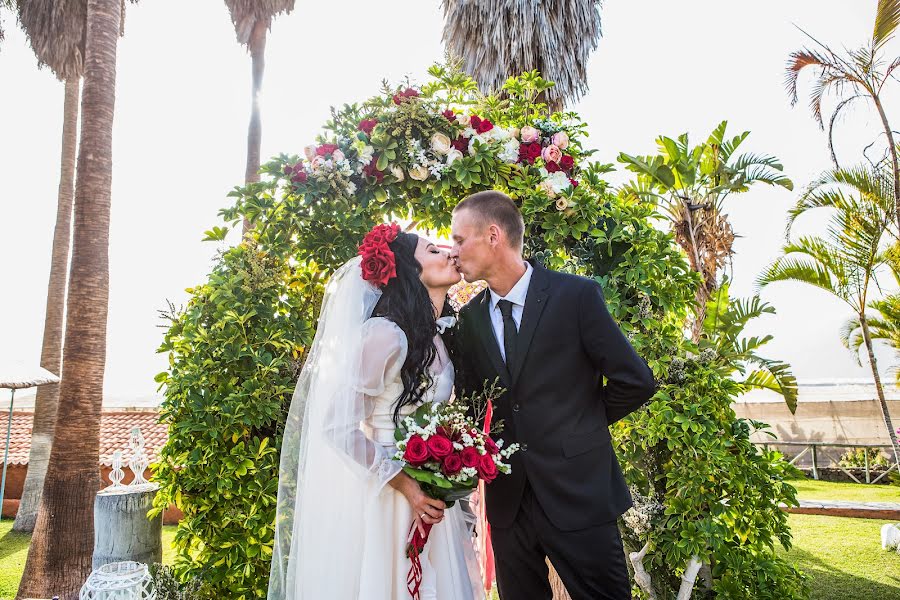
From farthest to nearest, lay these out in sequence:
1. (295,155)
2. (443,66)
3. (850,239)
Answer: (850,239)
(443,66)
(295,155)

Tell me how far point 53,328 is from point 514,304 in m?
13.2

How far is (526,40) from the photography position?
7.91 meters

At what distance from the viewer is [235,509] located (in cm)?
395

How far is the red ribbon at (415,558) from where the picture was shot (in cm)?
314

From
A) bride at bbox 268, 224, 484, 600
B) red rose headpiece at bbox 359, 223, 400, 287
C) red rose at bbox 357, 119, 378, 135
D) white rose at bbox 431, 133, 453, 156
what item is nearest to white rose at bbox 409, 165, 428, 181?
white rose at bbox 431, 133, 453, 156

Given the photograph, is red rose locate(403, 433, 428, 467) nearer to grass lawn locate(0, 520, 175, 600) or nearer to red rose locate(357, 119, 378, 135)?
red rose locate(357, 119, 378, 135)

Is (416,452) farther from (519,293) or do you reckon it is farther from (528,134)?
(528,134)

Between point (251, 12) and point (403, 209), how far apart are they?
10759 millimetres

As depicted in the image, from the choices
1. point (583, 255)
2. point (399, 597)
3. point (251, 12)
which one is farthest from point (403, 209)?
point (251, 12)

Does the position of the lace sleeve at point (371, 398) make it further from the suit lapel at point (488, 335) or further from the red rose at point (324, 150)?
the red rose at point (324, 150)

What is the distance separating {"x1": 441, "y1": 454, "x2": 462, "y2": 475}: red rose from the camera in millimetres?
2830

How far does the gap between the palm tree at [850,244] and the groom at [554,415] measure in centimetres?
1166

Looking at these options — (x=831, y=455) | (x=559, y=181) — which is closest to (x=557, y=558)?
(x=559, y=181)

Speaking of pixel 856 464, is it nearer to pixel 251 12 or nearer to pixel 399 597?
pixel 399 597
